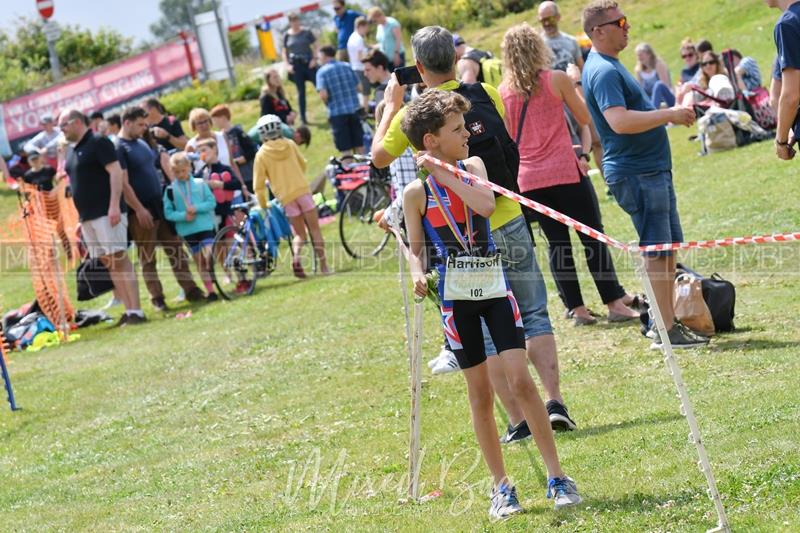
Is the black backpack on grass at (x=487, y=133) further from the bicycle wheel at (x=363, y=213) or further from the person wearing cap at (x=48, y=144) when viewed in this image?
the person wearing cap at (x=48, y=144)

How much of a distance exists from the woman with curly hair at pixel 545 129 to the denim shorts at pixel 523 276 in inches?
88.6

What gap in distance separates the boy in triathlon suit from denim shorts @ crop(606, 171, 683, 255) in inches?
101

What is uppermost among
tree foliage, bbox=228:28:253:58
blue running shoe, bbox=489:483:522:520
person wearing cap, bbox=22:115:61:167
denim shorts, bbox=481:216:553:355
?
tree foliage, bbox=228:28:253:58

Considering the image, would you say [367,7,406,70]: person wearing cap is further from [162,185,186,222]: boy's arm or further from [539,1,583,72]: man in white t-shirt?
[539,1,583,72]: man in white t-shirt

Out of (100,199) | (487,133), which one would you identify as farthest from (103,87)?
(487,133)

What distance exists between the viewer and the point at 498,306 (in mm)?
5633

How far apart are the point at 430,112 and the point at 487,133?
1.16m

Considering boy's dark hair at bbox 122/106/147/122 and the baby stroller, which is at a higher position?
boy's dark hair at bbox 122/106/147/122

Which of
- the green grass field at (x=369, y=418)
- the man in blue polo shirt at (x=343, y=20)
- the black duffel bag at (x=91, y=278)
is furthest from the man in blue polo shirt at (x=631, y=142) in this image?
the man in blue polo shirt at (x=343, y=20)

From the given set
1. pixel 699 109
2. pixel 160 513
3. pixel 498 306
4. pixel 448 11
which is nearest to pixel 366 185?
pixel 699 109

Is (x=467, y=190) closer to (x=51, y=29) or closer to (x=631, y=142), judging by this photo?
(x=631, y=142)

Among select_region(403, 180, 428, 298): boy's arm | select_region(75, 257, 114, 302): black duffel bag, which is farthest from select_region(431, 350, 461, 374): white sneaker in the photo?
select_region(75, 257, 114, 302): black duffel bag

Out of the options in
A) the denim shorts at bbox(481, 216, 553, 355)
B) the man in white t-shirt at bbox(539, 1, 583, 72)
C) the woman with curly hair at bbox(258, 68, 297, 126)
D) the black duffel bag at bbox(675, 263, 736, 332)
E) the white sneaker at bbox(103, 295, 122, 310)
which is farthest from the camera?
the woman with curly hair at bbox(258, 68, 297, 126)

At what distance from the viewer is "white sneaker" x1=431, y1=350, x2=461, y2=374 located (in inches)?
355
